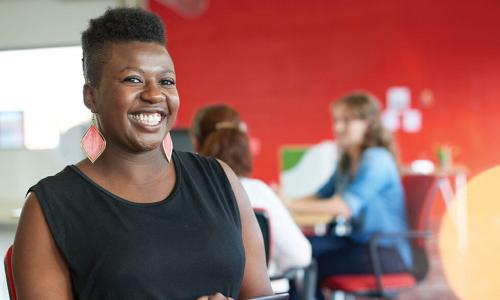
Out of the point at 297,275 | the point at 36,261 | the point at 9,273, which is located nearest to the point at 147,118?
the point at 36,261

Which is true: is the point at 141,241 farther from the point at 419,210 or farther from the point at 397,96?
the point at 397,96

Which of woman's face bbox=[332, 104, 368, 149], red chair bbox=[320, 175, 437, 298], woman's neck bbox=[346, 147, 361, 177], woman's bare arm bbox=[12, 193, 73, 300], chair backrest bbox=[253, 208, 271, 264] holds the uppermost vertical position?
woman's face bbox=[332, 104, 368, 149]

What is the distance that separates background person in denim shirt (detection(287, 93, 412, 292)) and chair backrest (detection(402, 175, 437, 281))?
1.6 inches

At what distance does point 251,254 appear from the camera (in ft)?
4.74

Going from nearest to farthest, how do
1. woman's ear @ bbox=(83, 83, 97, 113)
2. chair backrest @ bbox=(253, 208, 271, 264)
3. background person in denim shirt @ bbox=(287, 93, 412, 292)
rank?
woman's ear @ bbox=(83, 83, 97, 113) → chair backrest @ bbox=(253, 208, 271, 264) → background person in denim shirt @ bbox=(287, 93, 412, 292)

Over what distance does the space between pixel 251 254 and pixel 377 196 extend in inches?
92.4

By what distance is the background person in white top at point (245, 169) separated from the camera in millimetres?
2660

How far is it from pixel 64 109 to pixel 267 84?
6144 mm

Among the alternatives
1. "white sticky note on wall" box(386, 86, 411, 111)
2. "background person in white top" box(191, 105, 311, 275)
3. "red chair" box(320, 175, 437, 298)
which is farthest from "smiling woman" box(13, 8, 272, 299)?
"white sticky note on wall" box(386, 86, 411, 111)

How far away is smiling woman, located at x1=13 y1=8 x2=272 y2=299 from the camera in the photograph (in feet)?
4.09

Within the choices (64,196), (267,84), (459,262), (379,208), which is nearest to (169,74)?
(64,196)

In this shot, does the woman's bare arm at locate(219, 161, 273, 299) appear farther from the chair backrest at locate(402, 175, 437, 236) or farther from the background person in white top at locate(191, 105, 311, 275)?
the chair backrest at locate(402, 175, 437, 236)

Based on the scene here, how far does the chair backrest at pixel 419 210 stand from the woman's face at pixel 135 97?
237 cm

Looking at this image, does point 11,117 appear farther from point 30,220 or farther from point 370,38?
point 370,38
